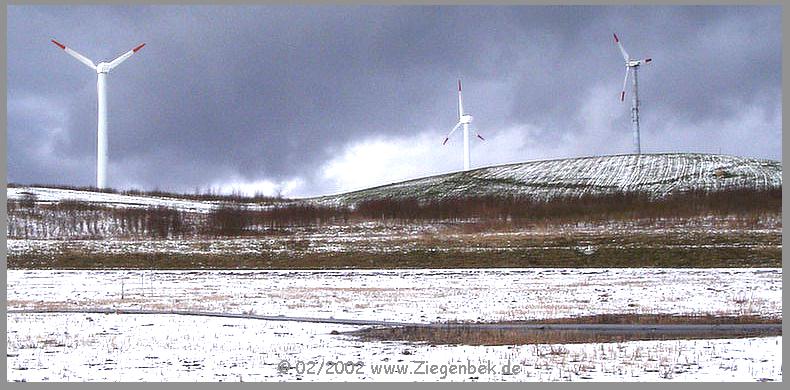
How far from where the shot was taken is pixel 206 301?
3412 cm

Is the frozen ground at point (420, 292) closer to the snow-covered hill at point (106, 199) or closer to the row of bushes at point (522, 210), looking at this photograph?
the row of bushes at point (522, 210)

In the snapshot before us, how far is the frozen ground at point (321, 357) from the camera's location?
17688mm

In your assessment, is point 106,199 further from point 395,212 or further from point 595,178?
point 595,178

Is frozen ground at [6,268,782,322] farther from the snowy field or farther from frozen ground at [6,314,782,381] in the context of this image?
frozen ground at [6,314,782,381]

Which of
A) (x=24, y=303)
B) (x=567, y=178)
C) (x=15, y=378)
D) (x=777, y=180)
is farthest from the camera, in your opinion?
(x=567, y=178)

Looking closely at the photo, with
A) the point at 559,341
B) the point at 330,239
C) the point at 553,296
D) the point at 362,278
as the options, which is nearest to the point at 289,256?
the point at 330,239

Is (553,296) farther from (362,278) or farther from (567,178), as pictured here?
(567,178)

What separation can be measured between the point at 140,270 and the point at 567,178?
66.0 meters

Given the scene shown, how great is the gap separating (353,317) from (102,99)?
74451 mm

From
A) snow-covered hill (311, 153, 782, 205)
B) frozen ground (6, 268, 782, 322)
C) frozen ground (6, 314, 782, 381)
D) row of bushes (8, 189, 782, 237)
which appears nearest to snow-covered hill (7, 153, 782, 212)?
snow-covered hill (311, 153, 782, 205)

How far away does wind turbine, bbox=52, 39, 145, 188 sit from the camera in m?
92.3

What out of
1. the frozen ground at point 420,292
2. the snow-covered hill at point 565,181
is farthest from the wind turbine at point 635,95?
the frozen ground at point 420,292

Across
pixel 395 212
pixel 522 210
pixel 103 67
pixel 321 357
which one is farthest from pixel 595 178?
pixel 321 357

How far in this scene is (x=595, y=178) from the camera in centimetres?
10100
